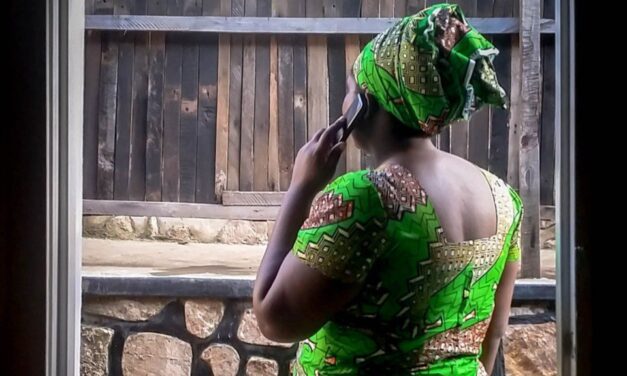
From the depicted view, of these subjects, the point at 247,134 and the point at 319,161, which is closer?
the point at 319,161

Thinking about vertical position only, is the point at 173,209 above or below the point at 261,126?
below

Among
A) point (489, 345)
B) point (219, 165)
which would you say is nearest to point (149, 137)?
point (219, 165)

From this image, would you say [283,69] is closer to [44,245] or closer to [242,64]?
[242,64]

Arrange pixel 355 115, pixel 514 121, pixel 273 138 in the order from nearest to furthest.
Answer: pixel 355 115, pixel 514 121, pixel 273 138

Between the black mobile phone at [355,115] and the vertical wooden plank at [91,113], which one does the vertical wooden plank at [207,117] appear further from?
the black mobile phone at [355,115]

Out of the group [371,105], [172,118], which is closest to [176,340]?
[371,105]

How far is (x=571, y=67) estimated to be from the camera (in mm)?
671

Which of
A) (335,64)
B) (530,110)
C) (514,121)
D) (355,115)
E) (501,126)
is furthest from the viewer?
(335,64)

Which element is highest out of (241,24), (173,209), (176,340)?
(241,24)

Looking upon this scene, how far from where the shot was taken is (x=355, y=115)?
0.89m

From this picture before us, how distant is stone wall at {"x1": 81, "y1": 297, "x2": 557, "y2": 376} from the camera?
200 cm

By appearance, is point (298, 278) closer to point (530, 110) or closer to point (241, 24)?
point (530, 110)

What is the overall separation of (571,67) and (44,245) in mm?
469

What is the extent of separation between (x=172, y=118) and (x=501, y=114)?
1307 millimetres
